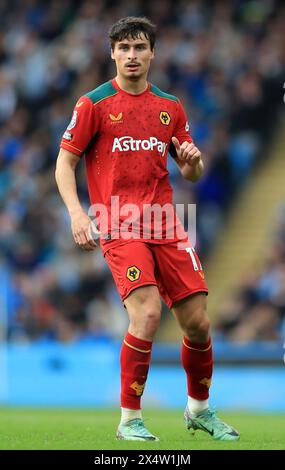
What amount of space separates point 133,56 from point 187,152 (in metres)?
0.66

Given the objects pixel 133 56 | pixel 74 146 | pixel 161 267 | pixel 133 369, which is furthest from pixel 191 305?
pixel 133 56

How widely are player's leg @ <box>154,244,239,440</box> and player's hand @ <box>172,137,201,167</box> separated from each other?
0.54 metres

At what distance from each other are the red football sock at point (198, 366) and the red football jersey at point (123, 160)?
69cm

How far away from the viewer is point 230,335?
14.4 metres

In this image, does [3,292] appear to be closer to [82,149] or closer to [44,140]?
[44,140]

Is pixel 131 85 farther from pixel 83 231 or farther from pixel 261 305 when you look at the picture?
pixel 261 305

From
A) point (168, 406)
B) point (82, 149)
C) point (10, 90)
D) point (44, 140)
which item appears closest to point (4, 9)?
point (10, 90)

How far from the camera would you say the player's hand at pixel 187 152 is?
22.2 feet

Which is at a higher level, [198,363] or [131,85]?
[131,85]

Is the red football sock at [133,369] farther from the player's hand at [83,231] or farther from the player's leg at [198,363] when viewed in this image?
the player's hand at [83,231]

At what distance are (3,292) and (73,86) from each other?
3.97 meters

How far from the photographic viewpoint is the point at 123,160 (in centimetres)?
673

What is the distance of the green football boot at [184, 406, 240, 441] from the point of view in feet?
22.0

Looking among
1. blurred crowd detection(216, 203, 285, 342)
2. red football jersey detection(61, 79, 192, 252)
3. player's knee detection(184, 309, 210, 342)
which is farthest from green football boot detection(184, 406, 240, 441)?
blurred crowd detection(216, 203, 285, 342)
